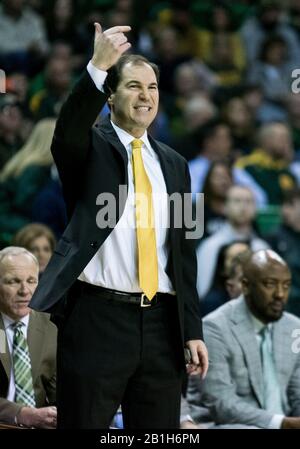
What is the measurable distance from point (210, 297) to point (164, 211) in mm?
2821

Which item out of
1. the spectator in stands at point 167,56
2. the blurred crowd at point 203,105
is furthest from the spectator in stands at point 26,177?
the spectator in stands at point 167,56

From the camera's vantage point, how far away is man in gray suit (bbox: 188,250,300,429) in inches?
173

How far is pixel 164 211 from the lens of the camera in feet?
10.2

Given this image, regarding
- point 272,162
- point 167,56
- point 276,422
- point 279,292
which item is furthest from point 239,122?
point 276,422

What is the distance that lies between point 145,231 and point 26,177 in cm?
353

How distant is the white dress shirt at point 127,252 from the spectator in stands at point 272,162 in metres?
4.24

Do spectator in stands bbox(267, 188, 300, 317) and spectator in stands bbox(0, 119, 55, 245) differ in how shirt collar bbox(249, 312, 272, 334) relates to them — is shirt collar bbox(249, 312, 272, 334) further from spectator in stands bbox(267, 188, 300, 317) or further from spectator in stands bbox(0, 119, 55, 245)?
spectator in stands bbox(0, 119, 55, 245)

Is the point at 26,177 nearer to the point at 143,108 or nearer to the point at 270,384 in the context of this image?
the point at 270,384

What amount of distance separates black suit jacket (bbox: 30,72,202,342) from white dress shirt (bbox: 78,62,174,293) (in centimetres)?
2

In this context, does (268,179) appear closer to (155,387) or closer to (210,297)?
(210,297)

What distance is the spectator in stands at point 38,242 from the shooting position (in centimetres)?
525

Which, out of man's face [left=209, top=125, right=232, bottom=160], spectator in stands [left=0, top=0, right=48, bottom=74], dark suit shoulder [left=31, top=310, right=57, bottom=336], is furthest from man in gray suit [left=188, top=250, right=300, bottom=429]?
spectator in stands [left=0, top=0, right=48, bottom=74]

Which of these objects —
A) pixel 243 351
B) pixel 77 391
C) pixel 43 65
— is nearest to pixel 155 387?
pixel 77 391
